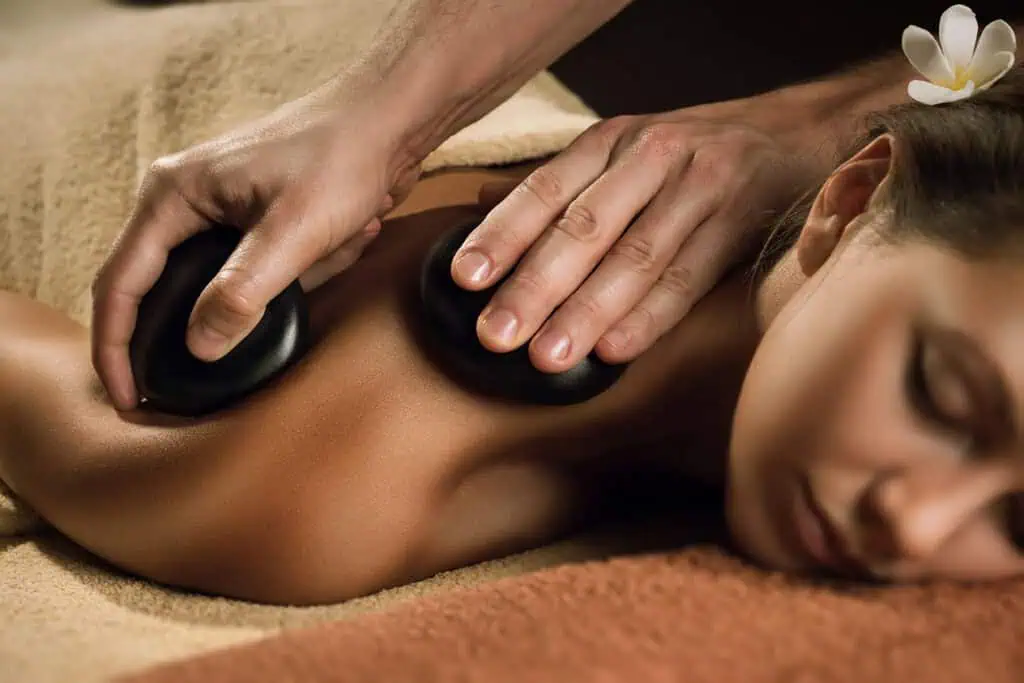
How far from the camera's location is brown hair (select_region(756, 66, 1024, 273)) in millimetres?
654

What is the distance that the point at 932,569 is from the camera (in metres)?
0.64

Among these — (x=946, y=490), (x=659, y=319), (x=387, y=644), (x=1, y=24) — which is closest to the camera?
(x=387, y=644)

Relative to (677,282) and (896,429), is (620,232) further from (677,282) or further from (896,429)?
(896,429)

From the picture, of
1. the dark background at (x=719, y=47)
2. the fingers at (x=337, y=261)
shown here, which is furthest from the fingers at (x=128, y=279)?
the dark background at (x=719, y=47)

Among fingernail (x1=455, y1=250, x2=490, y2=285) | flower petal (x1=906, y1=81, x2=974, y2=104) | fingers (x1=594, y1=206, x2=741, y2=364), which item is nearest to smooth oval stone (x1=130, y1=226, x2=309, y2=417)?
fingernail (x1=455, y1=250, x2=490, y2=285)

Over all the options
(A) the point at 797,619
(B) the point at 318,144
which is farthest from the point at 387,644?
(B) the point at 318,144

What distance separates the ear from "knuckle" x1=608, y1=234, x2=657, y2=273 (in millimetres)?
114

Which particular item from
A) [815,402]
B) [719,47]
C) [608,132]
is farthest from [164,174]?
[719,47]

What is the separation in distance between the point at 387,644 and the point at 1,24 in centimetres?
120

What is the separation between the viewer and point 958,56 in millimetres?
815

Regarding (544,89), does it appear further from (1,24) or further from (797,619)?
(797,619)

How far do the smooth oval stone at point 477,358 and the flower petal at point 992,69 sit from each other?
0.36 m

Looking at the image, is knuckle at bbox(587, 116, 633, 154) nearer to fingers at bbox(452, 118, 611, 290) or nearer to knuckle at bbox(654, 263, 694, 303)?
fingers at bbox(452, 118, 611, 290)

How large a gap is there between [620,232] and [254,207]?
29cm
